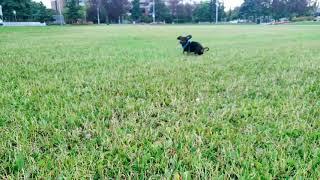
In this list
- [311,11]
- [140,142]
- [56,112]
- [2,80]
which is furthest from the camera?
[311,11]

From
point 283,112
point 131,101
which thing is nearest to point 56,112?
point 131,101

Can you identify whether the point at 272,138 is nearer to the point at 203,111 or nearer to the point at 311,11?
the point at 203,111

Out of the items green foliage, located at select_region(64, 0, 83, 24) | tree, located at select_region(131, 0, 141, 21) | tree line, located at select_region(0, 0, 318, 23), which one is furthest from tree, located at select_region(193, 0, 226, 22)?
green foliage, located at select_region(64, 0, 83, 24)

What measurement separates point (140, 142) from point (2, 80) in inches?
110

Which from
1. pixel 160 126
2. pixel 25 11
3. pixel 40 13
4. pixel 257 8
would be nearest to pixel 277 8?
pixel 257 8

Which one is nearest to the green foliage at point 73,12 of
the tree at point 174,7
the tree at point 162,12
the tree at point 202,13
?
the tree at point 162,12

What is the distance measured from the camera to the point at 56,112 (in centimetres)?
261

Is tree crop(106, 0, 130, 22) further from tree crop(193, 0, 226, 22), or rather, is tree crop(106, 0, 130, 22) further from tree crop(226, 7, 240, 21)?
tree crop(226, 7, 240, 21)

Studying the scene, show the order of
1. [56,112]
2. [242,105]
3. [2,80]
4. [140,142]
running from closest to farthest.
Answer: [140,142], [56,112], [242,105], [2,80]

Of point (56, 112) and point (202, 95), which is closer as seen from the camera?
point (56, 112)

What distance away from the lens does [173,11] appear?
77.7 m

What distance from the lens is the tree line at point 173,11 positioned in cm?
6575

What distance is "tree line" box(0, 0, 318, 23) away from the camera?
216 ft

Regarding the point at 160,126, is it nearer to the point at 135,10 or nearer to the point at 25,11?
the point at 25,11
